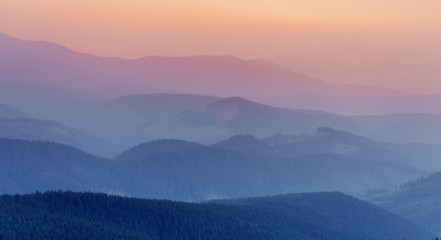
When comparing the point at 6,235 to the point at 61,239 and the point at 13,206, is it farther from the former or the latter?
the point at 13,206

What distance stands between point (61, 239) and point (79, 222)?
701 inches

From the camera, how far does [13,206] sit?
19900 centimetres

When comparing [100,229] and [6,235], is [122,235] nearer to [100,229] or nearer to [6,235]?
[100,229]

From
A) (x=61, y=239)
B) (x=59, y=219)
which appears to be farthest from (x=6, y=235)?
(x=59, y=219)

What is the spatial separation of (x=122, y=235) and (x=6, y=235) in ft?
96.0

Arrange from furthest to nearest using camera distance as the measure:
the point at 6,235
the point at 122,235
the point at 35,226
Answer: the point at 122,235
the point at 35,226
the point at 6,235

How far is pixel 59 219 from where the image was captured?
195m

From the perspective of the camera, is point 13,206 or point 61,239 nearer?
point 61,239

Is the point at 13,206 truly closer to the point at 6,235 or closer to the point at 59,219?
the point at 59,219

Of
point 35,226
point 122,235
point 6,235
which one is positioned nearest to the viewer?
point 6,235

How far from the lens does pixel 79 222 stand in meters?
196

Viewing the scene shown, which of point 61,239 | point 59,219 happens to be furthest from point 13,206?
point 61,239

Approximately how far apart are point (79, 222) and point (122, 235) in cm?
781

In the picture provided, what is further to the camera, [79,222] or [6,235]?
[79,222]
